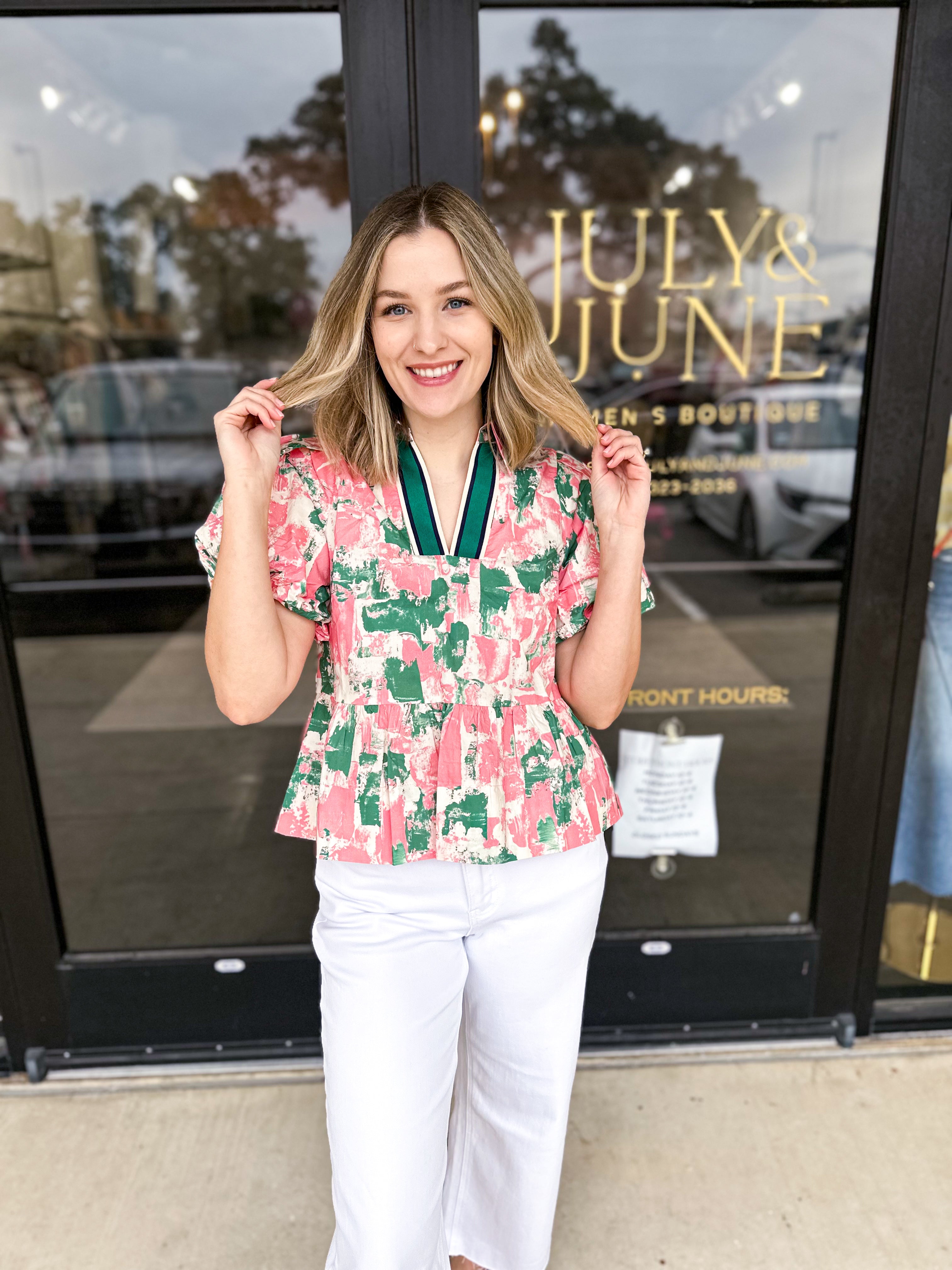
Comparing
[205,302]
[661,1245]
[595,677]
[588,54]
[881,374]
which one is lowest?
[661,1245]

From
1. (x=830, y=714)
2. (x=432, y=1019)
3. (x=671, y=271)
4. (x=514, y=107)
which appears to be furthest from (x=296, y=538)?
(x=514, y=107)

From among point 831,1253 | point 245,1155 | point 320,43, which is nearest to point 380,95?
point 245,1155

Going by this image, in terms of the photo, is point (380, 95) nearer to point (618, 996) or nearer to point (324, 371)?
point (324, 371)

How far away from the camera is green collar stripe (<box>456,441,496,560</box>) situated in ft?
4.46

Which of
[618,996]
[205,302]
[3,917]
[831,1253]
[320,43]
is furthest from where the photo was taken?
[205,302]

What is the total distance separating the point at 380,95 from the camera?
5.76ft

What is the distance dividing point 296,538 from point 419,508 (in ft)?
0.60

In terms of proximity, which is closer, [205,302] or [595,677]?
[595,677]

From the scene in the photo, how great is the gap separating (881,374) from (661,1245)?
1.77 meters

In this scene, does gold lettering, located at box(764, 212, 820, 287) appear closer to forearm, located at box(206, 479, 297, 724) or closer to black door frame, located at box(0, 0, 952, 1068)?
black door frame, located at box(0, 0, 952, 1068)

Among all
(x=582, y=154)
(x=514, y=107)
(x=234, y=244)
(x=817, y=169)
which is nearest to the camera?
(x=817, y=169)

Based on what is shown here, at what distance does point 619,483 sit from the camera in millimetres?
1409

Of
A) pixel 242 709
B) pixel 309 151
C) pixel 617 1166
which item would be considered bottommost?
pixel 617 1166

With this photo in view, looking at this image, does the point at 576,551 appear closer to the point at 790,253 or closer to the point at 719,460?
the point at 719,460
